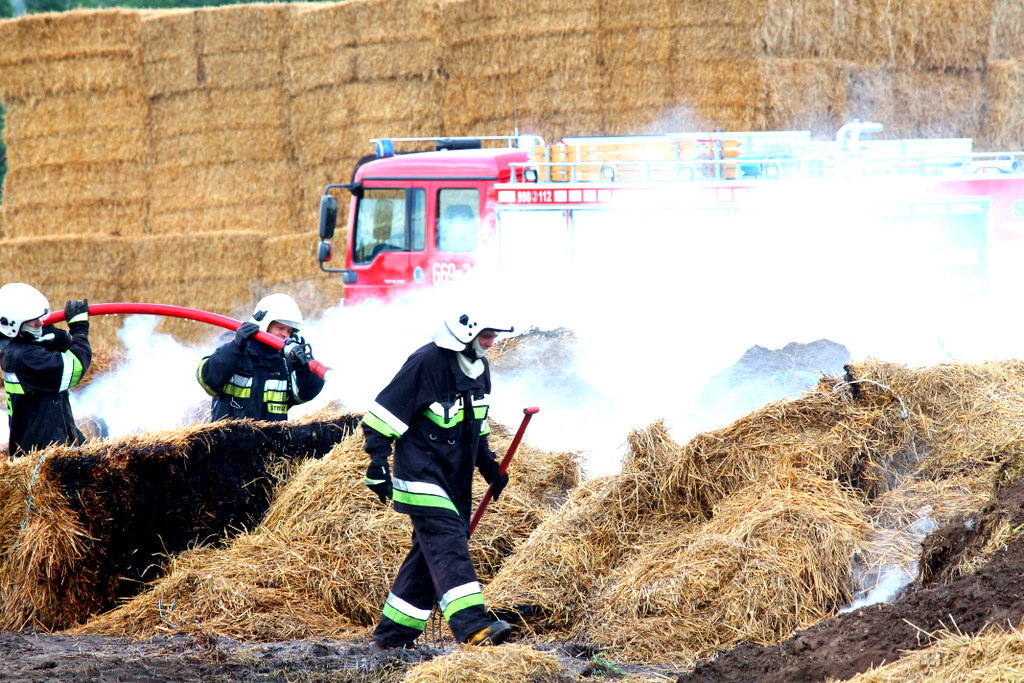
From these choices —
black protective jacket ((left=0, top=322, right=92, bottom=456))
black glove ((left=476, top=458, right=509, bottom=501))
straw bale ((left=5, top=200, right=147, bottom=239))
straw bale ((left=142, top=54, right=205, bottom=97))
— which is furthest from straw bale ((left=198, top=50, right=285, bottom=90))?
black glove ((left=476, top=458, right=509, bottom=501))

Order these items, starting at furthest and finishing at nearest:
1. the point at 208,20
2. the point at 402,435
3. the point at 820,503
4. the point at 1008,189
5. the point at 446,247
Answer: the point at 208,20 → the point at 446,247 → the point at 1008,189 → the point at 820,503 → the point at 402,435

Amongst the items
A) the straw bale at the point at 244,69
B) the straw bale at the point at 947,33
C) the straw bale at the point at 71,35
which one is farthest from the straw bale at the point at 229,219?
the straw bale at the point at 947,33

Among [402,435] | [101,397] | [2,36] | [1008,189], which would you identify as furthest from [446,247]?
[2,36]

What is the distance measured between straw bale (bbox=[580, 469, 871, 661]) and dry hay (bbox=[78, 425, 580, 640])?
3.86 ft

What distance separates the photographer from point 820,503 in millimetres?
5574

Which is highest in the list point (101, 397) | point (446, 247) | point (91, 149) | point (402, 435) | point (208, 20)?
point (208, 20)

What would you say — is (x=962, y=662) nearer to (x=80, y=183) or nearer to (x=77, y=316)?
(x=77, y=316)

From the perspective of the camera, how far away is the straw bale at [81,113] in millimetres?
15492

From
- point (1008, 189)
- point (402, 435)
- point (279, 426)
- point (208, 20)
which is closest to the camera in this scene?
point (402, 435)

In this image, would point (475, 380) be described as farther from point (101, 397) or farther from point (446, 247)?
point (101, 397)

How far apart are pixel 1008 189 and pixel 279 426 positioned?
6.80m

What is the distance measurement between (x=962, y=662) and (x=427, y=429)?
2567 mm

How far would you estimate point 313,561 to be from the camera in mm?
6328

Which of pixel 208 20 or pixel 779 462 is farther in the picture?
pixel 208 20
